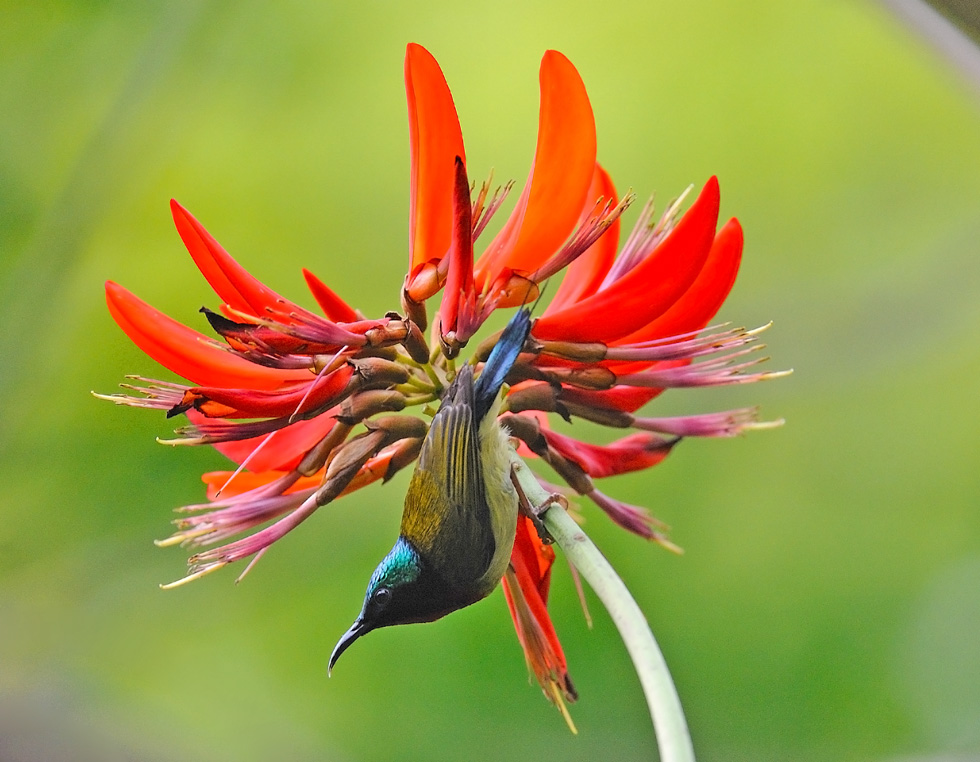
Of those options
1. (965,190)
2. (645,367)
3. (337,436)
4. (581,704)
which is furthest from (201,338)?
(965,190)

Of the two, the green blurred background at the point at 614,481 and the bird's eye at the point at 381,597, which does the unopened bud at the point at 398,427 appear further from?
the green blurred background at the point at 614,481

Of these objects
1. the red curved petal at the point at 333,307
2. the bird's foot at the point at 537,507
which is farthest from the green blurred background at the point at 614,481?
the bird's foot at the point at 537,507

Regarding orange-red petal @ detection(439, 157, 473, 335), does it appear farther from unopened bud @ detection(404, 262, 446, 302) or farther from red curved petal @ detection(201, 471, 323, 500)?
red curved petal @ detection(201, 471, 323, 500)

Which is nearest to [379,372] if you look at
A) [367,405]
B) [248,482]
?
[367,405]

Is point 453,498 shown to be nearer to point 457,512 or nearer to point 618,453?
point 457,512

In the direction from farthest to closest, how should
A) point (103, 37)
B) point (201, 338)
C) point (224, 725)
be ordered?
point (224, 725) < point (103, 37) < point (201, 338)

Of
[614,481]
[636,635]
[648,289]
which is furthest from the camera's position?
[614,481]

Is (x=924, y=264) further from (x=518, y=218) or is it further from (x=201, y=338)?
(x=201, y=338)
